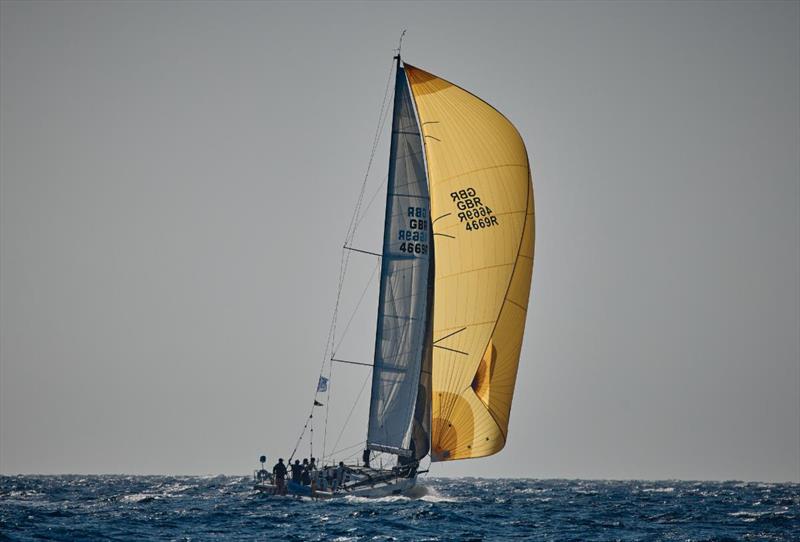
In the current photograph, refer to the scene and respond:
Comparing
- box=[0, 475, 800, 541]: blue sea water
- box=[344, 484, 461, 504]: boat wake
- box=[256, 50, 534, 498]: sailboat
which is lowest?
box=[0, 475, 800, 541]: blue sea water

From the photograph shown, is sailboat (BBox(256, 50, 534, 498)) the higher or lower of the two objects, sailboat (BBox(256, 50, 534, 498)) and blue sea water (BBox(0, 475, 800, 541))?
the higher

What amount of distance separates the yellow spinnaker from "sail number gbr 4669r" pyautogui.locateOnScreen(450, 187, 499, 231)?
3cm

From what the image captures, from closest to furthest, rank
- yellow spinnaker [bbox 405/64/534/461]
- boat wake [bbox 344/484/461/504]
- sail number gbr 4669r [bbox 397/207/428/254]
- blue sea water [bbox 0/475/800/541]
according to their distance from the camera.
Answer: blue sea water [bbox 0/475/800/541] < yellow spinnaker [bbox 405/64/534/461] < boat wake [bbox 344/484/461/504] < sail number gbr 4669r [bbox 397/207/428/254]

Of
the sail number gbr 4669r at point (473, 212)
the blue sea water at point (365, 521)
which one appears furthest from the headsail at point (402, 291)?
the blue sea water at point (365, 521)

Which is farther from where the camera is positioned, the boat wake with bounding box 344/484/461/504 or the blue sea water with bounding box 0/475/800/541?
the boat wake with bounding box 344/484/461/504

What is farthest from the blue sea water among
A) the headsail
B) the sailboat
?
the headsail

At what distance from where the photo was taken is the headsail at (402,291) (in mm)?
42469

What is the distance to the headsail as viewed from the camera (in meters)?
42.5

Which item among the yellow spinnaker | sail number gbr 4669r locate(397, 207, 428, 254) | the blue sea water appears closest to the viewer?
the blue sea water

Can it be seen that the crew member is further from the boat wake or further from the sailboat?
the boat wake

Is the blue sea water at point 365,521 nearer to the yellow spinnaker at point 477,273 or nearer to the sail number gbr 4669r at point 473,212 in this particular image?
the yellow spinnaker at point 477,273

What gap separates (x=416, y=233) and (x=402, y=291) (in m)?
2.14

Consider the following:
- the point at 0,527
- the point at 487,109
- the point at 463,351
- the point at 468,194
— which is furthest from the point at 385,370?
the point at 0,527

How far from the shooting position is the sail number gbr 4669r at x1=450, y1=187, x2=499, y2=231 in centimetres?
4041
